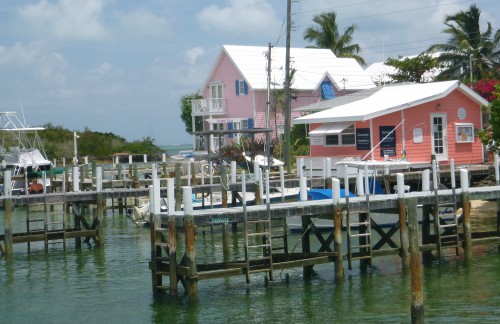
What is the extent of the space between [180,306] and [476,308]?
7100mm

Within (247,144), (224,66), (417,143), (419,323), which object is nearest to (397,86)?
(417,143)

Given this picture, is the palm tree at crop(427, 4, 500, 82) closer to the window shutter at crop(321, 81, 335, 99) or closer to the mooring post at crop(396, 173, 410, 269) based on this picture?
the window shutter at crop(321, 81, 335, 99)

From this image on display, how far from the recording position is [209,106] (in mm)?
61875

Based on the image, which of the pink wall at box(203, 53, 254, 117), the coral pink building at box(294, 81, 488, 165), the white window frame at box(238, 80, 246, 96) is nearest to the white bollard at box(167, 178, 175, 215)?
the coral pink building at box(294, 81, 488, 165)

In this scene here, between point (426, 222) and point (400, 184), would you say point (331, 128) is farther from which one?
point (400, 184)

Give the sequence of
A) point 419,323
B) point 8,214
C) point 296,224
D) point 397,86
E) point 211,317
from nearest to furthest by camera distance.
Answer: point 419,323 → point 211,317 → point 8,214 → point 296,224 → point 397,86

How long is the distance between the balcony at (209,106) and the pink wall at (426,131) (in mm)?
19902

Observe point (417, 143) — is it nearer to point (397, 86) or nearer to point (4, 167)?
point (397, 86)

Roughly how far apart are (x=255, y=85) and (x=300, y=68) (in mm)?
5216

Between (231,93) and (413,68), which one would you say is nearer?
(413,68)

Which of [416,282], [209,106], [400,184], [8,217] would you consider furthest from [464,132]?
[416,282]

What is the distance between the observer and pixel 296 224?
3369 centimetres

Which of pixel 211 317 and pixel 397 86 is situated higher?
pixel 397 86

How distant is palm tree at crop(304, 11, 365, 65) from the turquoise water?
49.7m
